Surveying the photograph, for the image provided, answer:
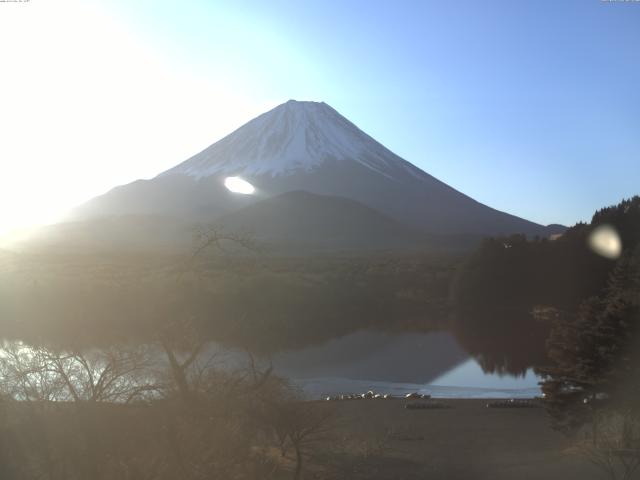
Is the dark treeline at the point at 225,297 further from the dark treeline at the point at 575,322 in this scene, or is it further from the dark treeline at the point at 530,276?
the dark treeline at the point at 575,322

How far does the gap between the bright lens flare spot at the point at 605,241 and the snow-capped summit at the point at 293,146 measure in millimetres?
57515

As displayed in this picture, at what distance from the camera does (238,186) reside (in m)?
84.8

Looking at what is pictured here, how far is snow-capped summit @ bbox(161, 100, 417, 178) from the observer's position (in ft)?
298

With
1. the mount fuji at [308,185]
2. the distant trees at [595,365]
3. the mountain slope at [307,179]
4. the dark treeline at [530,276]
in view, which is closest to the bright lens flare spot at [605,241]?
the dark treeline at [530,276]

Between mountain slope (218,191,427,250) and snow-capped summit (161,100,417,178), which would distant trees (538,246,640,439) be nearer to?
mountain slope (218,191,427,250)

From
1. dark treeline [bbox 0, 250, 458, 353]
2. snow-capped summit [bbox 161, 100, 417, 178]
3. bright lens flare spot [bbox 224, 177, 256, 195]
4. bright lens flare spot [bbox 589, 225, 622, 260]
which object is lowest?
dark treeline [bbox 0, 250, 458, 353]

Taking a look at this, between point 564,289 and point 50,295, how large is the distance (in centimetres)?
2496

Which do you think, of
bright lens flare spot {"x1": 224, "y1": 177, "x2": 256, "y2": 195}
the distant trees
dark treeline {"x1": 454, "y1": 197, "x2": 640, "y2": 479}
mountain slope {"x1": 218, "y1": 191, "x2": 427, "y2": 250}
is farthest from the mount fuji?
the distant trees

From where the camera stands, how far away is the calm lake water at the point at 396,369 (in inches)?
699

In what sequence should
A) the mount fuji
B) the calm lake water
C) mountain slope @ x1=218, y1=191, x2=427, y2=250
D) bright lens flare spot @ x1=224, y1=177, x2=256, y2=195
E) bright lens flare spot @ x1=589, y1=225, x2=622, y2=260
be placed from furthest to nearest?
bright lens flare spot @ x1=224, y1=177, x2=256, y2=195, the mount fuji, mountain slope @ x1=218, y1=191, x2=427, y2=250, bright lens flare spot @ x1=589, y1=225, x2=622, y2=260, the calm lake water

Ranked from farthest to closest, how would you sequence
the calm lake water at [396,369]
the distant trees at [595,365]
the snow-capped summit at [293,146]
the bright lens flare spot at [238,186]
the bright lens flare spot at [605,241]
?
the snow-capped summit at [293,146] → the bright lens flare spot at [238,186] → the bright lens flare spot at [605,241] → the calm lake water at [396,369] → the distant trees at [595,365]

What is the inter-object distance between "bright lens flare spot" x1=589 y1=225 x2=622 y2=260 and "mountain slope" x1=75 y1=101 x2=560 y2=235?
4341 cm

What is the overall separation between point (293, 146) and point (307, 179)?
7.87 meters

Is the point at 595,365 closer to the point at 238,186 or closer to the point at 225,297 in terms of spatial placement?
the point at 225,297
